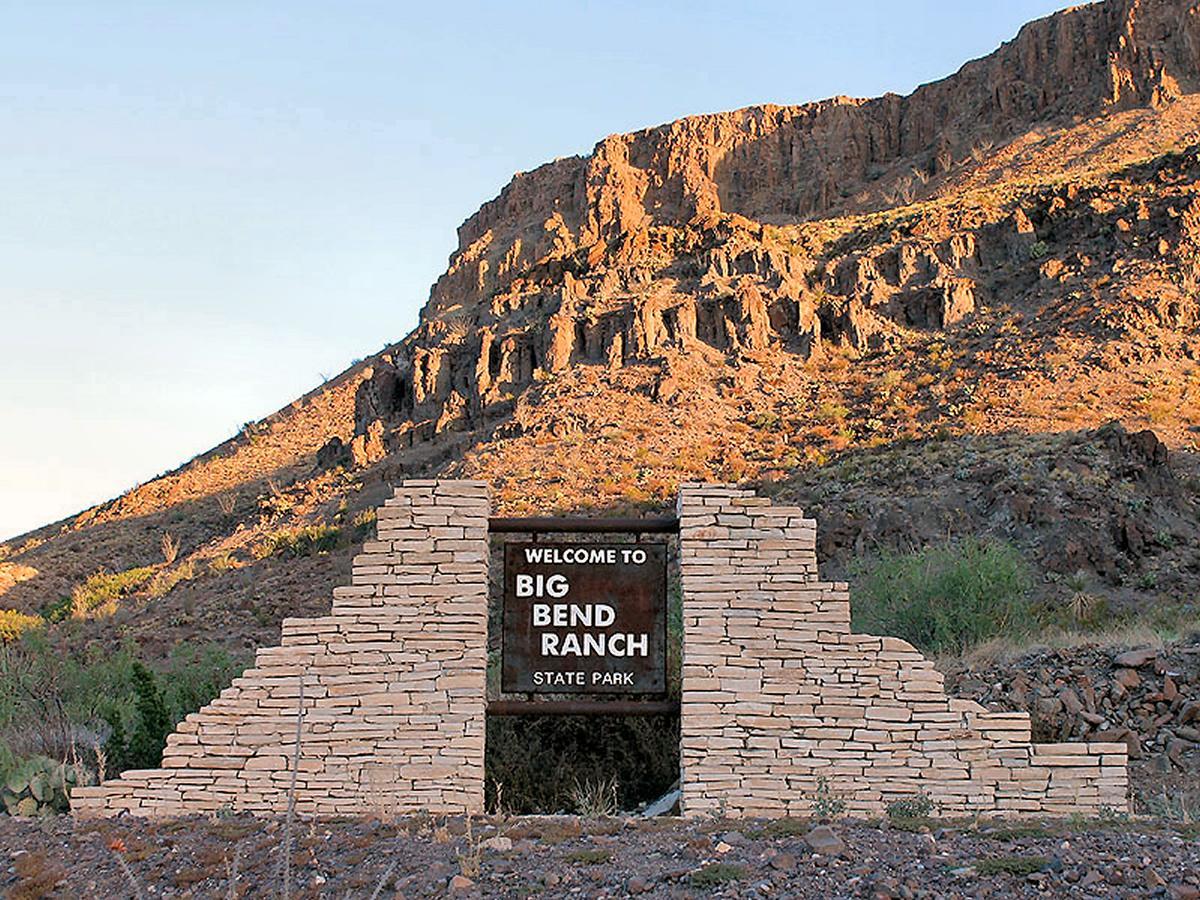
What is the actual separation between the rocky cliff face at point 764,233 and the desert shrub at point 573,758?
91.1 ft

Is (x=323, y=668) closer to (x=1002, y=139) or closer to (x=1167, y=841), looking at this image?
(x=1167, y=841)

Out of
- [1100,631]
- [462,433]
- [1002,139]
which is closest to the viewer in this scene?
[1100,631]

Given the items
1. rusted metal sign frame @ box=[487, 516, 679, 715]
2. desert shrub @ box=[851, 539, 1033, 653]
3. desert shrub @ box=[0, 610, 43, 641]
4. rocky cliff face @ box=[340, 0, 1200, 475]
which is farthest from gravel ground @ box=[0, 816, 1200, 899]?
rocky cliff face @ box=[340, 0, 1200, 475]

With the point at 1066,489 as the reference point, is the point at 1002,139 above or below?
above

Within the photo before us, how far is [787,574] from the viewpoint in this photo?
10711 mm

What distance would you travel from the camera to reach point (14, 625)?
34188mm

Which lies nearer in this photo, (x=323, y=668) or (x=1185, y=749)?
(x=323, y=668)

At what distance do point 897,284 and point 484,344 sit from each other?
15748 millimetres

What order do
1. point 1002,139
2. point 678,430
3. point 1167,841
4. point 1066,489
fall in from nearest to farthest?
point 1167,841
point 1066,489
point 678,430
point 1002,139

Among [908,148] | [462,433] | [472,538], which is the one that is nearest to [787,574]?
[472,538]

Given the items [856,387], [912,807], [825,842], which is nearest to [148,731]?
[825,842]

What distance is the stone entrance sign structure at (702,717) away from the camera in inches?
403

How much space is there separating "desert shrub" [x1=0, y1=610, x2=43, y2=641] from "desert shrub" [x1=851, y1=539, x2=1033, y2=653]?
22.2m

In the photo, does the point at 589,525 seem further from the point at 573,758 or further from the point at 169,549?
the point at 169,549
